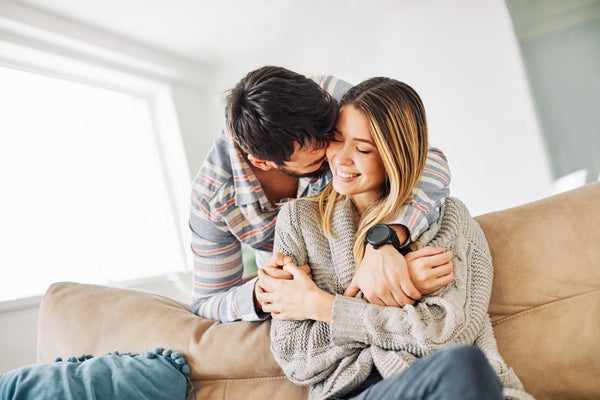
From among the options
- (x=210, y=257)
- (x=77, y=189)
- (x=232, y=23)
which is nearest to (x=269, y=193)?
(x=210, y=257)

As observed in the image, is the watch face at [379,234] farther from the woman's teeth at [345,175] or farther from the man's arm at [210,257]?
the man's arm at [210,257]

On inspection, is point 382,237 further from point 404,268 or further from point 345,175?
point 345,175

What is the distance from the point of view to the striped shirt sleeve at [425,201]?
44.1 inches

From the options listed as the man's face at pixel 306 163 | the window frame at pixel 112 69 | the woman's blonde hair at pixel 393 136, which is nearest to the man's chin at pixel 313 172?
the man's face at pixel 306 163

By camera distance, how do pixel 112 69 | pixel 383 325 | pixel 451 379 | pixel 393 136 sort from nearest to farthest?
pixel 451 379
pixel 383 325
pixel 393 136
pixel 112 69

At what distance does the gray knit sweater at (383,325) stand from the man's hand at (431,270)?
0.03 meters

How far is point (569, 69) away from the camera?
3.14 m

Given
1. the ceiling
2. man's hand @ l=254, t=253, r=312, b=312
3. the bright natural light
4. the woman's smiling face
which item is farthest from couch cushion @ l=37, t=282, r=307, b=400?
the ceiling

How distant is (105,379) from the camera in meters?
A: 1.16

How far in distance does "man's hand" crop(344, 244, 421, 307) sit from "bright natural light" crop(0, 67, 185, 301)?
2.22 m

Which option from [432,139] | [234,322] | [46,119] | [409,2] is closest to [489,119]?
[432,139]

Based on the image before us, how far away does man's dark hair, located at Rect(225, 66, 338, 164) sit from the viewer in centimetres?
116

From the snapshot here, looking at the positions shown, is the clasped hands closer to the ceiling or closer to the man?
the man

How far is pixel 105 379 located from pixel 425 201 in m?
0.90
